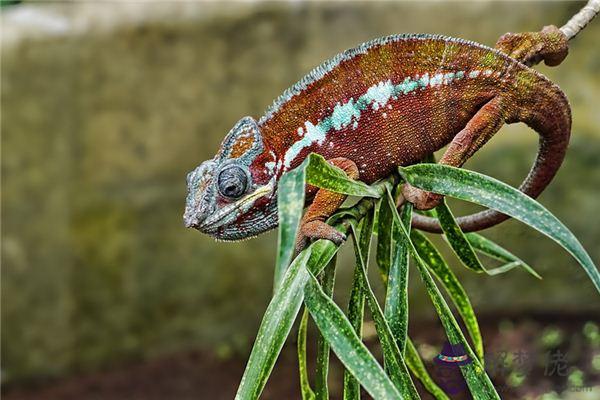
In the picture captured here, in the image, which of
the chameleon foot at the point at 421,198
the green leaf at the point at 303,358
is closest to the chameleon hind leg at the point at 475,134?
the chameleon foot at the point at 421,198

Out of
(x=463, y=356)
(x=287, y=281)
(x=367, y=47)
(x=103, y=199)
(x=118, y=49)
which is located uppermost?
(x=118, y=49)

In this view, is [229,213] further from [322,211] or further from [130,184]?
[130,184]

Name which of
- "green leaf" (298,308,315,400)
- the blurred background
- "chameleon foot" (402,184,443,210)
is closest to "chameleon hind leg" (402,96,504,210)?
"chameleon foot" (402,184,443,210)

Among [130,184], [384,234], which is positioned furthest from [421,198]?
[130,184]

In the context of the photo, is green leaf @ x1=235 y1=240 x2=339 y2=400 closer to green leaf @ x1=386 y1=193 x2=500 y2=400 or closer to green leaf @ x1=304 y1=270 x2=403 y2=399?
green leaf @ x1=304 y1=270 x2=403 y2=399

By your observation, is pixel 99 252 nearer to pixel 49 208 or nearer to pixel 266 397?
pixel 49 208

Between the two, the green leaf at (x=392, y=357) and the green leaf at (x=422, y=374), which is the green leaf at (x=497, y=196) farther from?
the green leaf at (x=422, y=374)

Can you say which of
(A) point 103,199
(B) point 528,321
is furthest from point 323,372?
(A) point 103,199
